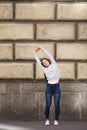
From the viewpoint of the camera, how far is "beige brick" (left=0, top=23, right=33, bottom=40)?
43.3 ft

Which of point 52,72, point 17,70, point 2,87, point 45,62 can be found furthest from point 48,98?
point 2,87

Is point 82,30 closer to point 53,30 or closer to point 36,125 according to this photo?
point 53,30

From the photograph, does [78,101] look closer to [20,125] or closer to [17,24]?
[20,125]

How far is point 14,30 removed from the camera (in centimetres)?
1321

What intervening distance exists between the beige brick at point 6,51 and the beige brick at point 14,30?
204 mm

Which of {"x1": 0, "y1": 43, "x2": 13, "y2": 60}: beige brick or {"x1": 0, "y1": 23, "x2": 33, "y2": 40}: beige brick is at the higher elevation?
{"x1": 0, "y1": 23, "x2": 33, "y2": 40}: beige brick

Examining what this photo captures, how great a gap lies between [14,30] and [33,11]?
0.68 m

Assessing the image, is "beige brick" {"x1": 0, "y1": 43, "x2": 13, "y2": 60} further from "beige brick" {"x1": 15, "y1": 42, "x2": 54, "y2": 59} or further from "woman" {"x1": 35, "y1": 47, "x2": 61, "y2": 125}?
"woman" {"x1": 35, "y1": 47, "x2": 61, "y2": 125}

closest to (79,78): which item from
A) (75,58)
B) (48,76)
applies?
(75,58)

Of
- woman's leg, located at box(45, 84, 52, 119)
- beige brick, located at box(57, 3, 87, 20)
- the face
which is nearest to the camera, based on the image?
the face

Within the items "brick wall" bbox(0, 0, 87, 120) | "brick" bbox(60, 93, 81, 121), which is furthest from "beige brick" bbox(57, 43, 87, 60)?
"brick" bbox(60, 93, 81, 121)

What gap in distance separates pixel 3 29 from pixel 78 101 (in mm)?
2638

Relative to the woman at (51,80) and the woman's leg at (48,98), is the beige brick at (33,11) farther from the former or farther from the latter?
the woman's leg at (48,98)

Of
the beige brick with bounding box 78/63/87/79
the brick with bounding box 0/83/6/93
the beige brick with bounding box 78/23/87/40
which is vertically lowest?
the brick with bounding box 0/83/6/93
